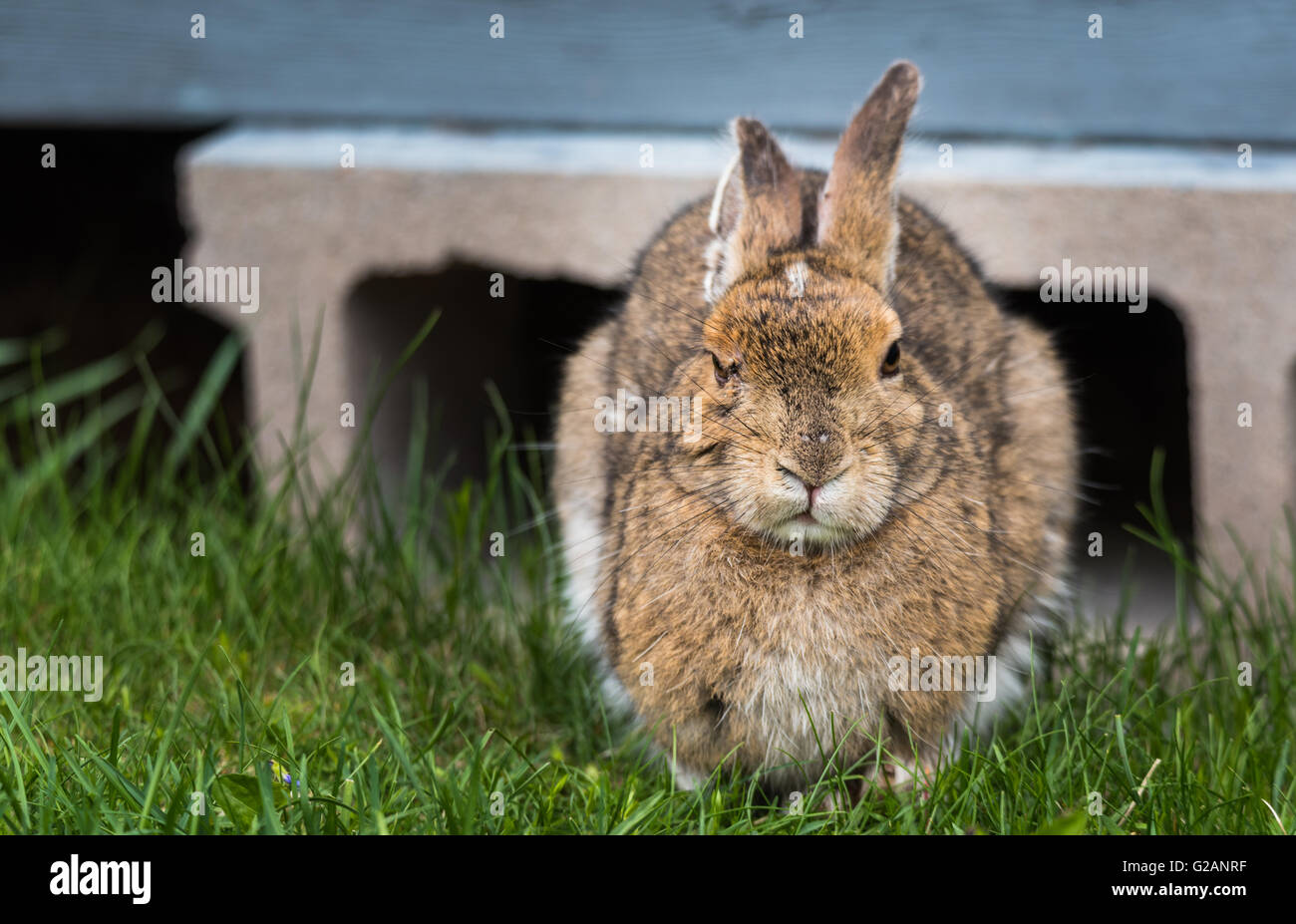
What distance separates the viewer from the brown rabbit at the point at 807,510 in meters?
2.25

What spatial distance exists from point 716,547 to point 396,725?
0.68 meters

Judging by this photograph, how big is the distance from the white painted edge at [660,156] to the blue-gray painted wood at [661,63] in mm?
55

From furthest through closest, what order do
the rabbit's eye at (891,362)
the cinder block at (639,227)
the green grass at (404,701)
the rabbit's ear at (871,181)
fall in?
the cinder block at (639,227) → the rabbit's ear at (871,181) → the rabbit's eye at (891,362) → the green grass at (404,701)

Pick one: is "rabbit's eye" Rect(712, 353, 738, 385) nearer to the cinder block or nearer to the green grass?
the green grass

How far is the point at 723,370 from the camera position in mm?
2342

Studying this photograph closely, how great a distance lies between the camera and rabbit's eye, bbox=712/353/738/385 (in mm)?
2320

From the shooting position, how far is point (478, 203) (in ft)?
13.1

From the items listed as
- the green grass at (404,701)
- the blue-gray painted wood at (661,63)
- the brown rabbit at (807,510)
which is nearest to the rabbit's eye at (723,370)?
the brown rabbit at (807,510)

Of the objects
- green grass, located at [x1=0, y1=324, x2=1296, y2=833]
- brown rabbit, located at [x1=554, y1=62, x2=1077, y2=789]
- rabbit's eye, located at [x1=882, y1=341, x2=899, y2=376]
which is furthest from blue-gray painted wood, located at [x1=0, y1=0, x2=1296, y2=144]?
rabbit's eye, located at [x1=882, y1=341, x2=899, y2=376]

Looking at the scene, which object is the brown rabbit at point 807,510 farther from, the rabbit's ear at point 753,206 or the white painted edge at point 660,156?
the white painted edge at point 660,156

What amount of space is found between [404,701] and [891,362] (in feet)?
4.33

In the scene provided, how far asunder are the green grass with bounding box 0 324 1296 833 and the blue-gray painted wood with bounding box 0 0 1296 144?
3.34ft
